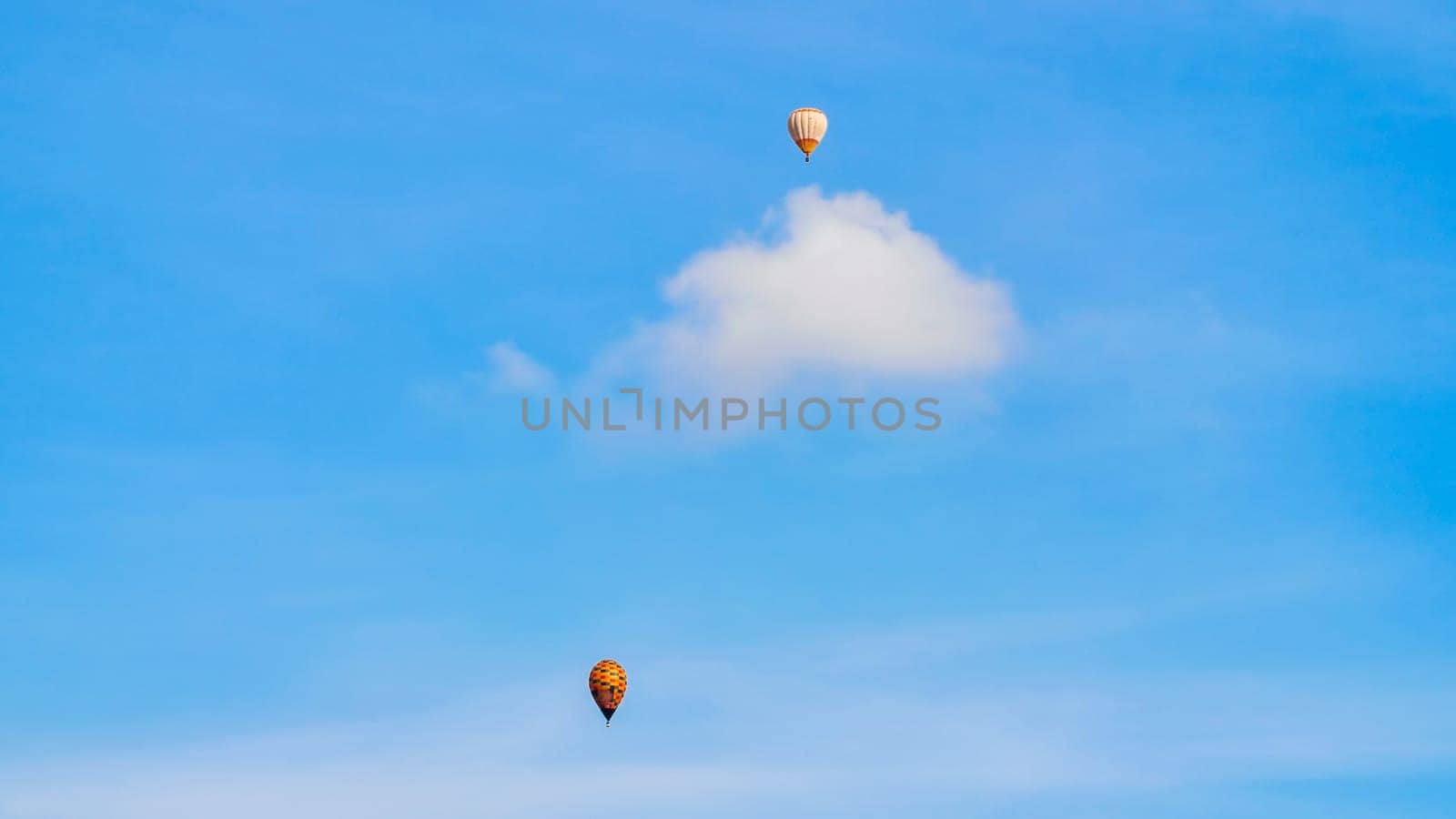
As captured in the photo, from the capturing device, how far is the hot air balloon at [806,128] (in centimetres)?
15700

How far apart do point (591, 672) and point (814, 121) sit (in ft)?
143

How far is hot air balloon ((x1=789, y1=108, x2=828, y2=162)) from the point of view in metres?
157

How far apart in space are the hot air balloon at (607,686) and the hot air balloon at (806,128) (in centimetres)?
3999

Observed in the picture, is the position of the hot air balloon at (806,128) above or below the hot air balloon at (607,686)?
above

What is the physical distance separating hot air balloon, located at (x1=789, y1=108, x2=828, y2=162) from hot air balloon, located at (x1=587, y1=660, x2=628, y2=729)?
131 ft

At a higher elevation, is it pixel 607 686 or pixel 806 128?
pixel 806 128

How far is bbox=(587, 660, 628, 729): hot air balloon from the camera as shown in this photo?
152 meters

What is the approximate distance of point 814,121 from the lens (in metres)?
158

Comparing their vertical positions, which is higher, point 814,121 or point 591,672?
point 814,121

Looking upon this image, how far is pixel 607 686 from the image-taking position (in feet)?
498

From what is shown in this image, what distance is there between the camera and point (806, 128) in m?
157

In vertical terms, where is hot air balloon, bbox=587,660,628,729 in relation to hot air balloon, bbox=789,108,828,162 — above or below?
below

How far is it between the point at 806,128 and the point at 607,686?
4332 cm
